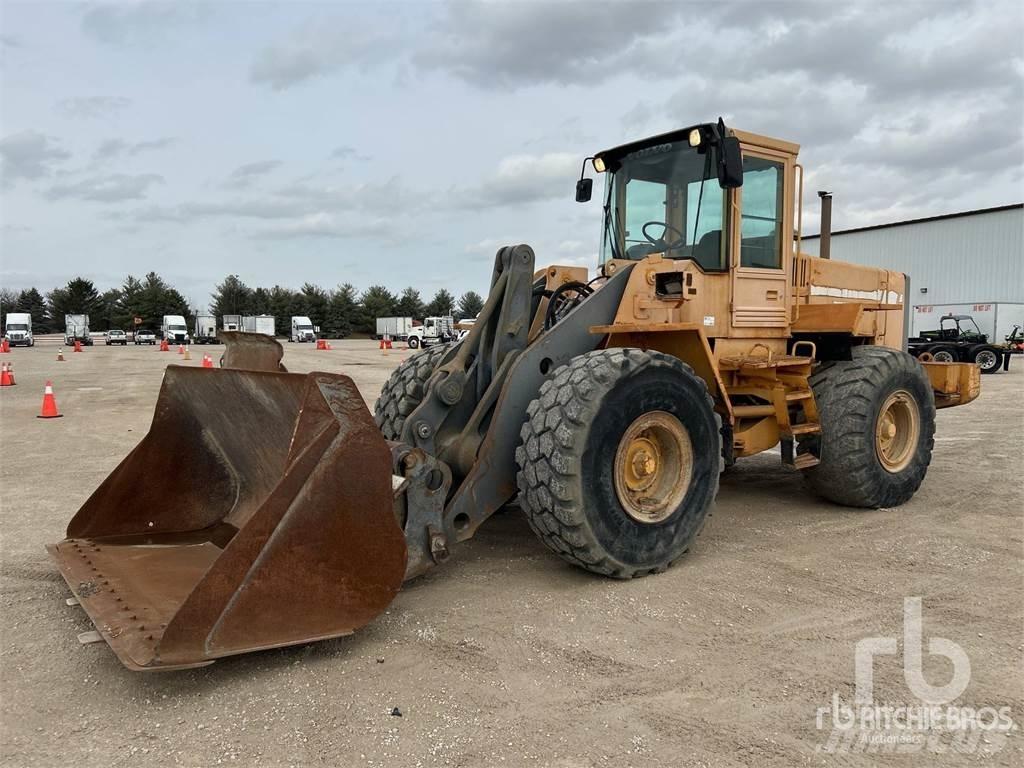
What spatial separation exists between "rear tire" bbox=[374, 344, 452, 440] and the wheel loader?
25 mm

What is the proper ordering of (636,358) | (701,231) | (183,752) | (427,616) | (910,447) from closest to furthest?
(183,752)
(427,616)
(636,358)
(701,231)
(910,447)

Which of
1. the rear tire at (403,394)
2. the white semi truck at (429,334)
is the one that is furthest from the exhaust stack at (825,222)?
the white semi truck at (429,334)

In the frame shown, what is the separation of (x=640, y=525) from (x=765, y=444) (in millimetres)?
1828

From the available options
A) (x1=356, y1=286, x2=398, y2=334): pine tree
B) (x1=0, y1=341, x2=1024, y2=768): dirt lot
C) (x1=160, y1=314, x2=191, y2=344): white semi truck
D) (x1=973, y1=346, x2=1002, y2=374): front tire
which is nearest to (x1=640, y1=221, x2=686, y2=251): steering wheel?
(x1=0, y1=341, x2=1024, y2=768): dirt lot

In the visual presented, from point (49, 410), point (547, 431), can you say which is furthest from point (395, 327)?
point (547, 431)

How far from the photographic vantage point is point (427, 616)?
3855 millimetres

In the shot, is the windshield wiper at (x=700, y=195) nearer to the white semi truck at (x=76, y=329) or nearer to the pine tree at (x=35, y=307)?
the white semi truck at (x=76, y=329)

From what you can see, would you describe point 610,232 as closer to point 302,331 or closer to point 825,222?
point 825,222

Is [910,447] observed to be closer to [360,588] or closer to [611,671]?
[611,671]

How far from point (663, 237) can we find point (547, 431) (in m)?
2.23

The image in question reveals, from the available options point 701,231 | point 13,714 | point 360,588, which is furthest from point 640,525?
point 13,714

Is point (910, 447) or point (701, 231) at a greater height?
point (701, 231)

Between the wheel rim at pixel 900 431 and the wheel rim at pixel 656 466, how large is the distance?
2541mm

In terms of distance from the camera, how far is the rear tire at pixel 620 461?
3.99 m
